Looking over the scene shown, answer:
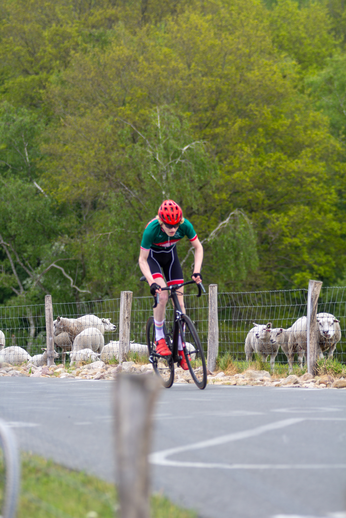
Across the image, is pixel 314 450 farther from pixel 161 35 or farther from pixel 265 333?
pixel 161 35

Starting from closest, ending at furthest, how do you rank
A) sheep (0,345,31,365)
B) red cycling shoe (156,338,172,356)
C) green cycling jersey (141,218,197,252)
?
green cycling jersey (141,218,197,252) < red cycling shoe (156,338,172,356) < sheep (0,345,31,365)

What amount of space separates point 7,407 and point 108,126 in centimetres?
2780

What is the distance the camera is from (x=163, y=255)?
9008 mm

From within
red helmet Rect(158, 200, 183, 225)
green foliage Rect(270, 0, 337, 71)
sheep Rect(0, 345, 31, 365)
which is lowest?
sheep Rect(0, 345, 31, 365)

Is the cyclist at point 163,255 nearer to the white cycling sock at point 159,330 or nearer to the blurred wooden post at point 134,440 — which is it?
the white cycling sock at point 159,330

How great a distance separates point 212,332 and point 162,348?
3935 millimetres

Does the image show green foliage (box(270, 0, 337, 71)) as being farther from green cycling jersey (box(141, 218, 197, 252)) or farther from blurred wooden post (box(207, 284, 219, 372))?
green cycling jersey (box(141, 218, 197, 252))

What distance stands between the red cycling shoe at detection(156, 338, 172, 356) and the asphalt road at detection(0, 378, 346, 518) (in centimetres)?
48

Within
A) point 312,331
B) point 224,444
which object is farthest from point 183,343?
point 224,444

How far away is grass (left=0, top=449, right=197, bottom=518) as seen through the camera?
11.2 feet

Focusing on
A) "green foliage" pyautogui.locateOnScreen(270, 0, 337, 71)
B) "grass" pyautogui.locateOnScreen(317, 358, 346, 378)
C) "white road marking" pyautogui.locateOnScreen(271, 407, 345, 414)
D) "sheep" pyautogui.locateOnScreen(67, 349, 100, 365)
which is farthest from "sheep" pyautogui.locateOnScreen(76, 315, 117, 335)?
"green foliage" pyautogui.locateOnScreen(270, 0, 337, 71)

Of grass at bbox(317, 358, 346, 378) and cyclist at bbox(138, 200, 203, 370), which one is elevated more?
cyclist at bbox(138, 200, 203, 370)

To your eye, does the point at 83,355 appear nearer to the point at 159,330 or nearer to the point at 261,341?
the point at 261,341

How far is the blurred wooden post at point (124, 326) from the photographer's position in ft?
45.4
